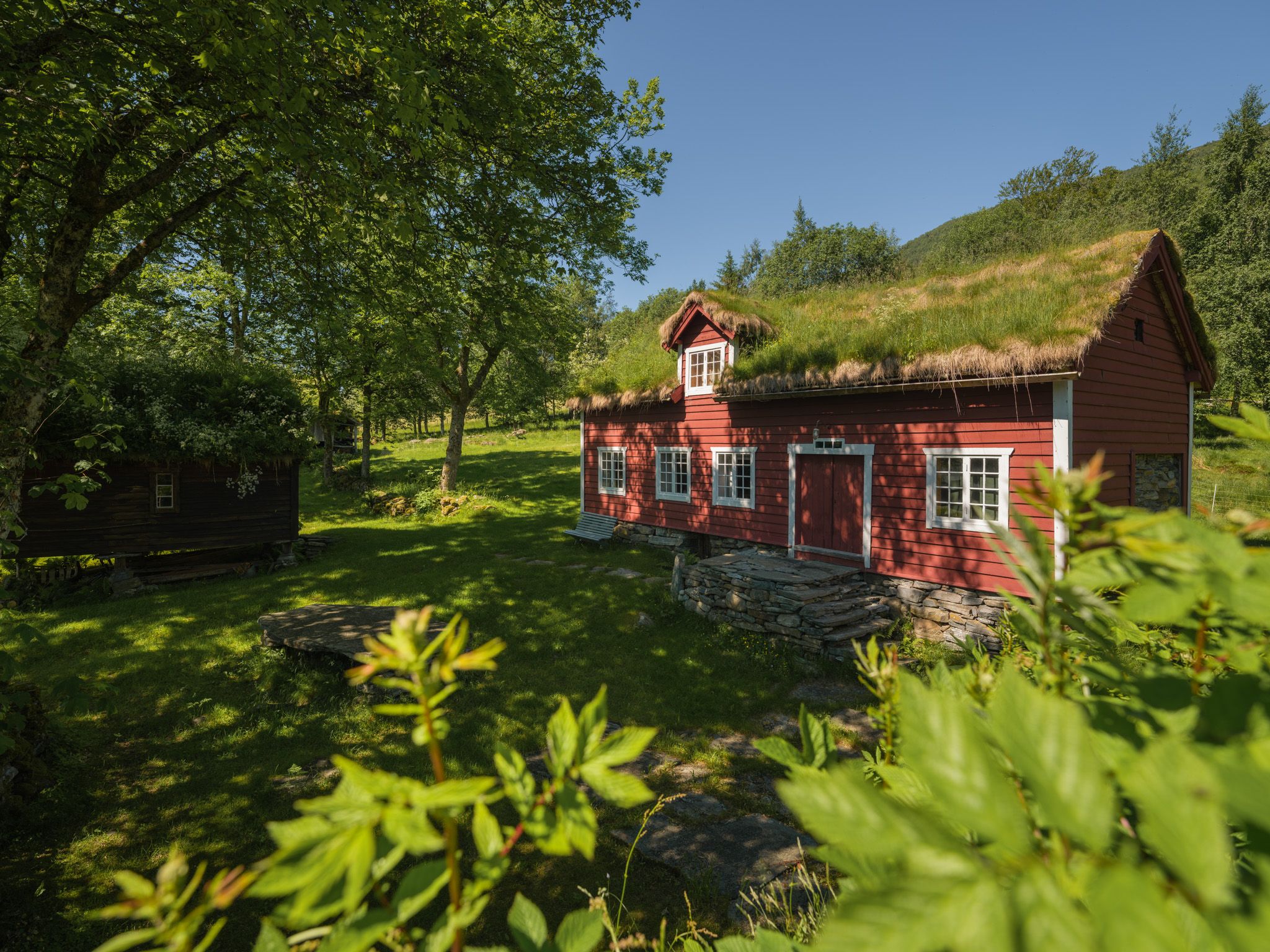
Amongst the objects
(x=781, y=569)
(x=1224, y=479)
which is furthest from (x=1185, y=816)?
(x=1224, y=479)

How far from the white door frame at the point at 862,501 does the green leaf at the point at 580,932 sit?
399 inches

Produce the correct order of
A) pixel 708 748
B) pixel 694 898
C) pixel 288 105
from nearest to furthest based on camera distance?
pixel 694 898 < pixel 288 105 < pixel 708 748

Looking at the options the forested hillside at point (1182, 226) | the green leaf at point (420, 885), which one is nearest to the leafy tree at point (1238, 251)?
the forested hillside at point (1182, 226)

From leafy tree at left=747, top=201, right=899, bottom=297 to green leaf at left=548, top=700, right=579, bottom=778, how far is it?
59117 mm

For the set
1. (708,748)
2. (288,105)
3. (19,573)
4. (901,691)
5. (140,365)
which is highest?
(288,105)

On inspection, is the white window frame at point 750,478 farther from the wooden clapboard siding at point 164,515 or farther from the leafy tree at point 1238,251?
the leafy tree at point 1238,251

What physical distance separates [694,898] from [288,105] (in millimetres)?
6706

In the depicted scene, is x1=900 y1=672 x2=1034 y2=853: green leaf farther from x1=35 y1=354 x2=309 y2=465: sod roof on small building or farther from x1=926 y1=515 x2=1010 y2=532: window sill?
x1=35 y1=354 x2=309 y2=465: sod roof on small building

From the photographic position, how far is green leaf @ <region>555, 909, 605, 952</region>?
2.69 feet

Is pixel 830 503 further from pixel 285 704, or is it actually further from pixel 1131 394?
pixel 285 704

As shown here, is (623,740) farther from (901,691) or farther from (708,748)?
(708,748)

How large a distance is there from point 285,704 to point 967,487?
987cm

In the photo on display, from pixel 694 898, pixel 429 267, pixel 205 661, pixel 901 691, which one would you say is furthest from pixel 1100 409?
pixel 205 661

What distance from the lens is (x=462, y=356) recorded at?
19.5 metres
